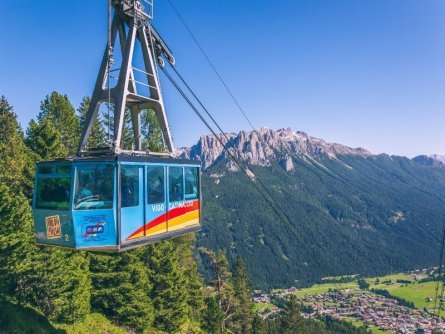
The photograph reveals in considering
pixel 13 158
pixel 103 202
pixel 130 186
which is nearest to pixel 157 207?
pixel 130 186

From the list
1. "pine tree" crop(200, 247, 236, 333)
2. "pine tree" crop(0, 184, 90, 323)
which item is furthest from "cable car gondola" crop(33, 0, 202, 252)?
"pine tree" crop(200, 247, 236, 333)

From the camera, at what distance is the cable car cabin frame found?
11375 millimetres

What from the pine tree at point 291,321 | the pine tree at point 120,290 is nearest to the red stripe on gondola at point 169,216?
the pine tree at point 120,290

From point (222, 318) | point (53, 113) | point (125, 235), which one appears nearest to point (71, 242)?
point (125, 235)

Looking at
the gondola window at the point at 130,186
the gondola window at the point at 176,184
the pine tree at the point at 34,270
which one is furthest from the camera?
the pine tree at the point at 34,270

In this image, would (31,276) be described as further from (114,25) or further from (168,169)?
(114,25)

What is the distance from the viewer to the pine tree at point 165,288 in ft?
112

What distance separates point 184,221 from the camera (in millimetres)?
14594

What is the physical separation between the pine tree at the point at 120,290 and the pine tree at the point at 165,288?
4.19 metres

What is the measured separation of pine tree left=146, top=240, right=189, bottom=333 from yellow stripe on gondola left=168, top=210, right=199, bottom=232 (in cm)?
1966

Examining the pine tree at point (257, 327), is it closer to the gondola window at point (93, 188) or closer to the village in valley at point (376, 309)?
the gondola window at point (93, 188)

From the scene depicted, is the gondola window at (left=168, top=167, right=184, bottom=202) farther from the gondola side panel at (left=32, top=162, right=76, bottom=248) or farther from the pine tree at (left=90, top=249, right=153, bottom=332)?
the pine tree at (left=90, top=249, right=153, bottom=332)

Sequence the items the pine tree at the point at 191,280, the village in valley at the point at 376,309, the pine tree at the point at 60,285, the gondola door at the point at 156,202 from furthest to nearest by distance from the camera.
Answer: the village in valley at the point at 376,309, the pine tree at the point at 191,280, the pine tree at the point at 60,285, the gondola door at the point at 156,202

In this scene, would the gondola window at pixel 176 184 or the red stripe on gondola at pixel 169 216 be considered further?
the gondola window at pixel 176 184
